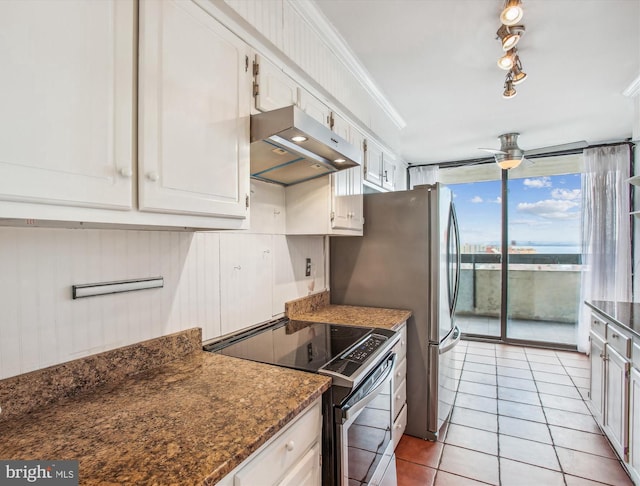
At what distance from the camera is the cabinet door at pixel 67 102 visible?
2.32 feet

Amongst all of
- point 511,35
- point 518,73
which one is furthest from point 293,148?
point 518,73

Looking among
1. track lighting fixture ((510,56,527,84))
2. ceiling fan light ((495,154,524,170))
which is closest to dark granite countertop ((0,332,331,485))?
track lighting fixture ((510,56,527,84))

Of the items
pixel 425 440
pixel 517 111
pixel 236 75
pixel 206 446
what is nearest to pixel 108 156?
pixel 236 75

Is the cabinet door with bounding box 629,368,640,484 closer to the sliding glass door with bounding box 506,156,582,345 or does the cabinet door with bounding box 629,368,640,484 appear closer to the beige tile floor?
the beige tile floor

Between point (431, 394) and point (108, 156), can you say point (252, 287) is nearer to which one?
point (108, 156)

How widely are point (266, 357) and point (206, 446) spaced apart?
66 centimetres

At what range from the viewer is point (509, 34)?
182 cm

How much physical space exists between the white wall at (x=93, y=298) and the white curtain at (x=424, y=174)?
4.04m

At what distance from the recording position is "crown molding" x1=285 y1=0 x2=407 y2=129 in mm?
1726

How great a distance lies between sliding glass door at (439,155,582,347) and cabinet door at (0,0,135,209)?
14.5 ft

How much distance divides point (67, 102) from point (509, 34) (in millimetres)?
2061

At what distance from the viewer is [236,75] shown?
1304mm

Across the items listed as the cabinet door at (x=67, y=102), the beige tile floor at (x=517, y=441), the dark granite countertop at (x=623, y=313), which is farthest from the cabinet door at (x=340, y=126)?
the beige tile floor at (x=517, y=441)

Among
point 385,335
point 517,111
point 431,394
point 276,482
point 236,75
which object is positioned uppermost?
point 517,111
